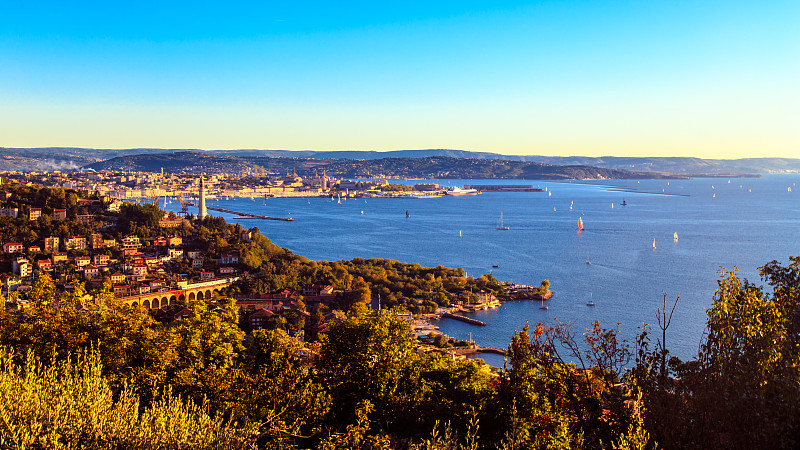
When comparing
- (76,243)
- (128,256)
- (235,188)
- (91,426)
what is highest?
(91,426)

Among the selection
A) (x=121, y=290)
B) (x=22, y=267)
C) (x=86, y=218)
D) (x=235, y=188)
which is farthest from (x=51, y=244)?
(x=235, y=188)

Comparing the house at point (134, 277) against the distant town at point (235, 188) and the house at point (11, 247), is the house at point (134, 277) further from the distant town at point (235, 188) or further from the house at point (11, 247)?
the distant town at point (235, 188)

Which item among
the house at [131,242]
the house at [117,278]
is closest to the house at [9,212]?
the house at [131,242]

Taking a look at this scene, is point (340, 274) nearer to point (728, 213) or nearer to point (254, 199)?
point (728, 213)

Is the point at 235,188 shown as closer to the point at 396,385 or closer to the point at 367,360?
the point at 367,360

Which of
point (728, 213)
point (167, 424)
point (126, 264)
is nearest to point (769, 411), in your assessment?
point (167, 424)

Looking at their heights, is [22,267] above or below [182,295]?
above

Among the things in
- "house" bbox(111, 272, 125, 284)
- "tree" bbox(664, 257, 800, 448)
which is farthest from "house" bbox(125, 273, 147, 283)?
"tree" bbox(664, 257, 800, 448)
